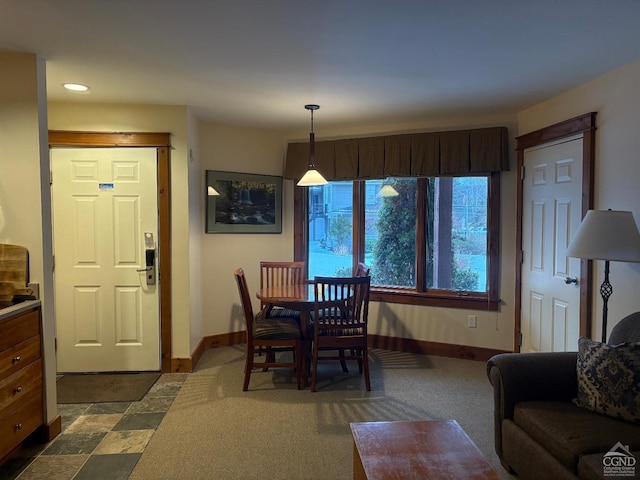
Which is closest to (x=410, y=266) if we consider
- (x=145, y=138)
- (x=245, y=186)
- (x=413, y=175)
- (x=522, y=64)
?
(x=413, y=175)

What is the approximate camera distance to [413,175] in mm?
4273

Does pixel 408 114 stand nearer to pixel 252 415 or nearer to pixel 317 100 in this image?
pixel 317 100

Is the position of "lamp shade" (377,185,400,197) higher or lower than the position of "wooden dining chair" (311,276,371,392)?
higher

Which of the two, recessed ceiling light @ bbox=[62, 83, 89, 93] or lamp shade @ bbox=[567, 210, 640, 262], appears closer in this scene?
lamp shade @ bbox=[567, 210, 640, 262]

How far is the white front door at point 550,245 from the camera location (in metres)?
3.19

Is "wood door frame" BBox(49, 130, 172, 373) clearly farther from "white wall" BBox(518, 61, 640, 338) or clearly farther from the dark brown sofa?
"white wall" BBox(518, 61, 640, 338)

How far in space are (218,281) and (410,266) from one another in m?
1.98

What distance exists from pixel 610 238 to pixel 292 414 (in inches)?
88.1

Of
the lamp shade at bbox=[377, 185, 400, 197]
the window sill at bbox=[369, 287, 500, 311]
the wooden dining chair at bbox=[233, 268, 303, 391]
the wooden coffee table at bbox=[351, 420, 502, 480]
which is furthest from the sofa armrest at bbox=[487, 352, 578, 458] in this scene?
the lamp shade at bbox=[377, 185, 400, 197]

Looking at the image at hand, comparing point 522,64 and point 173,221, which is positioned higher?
point 522,64

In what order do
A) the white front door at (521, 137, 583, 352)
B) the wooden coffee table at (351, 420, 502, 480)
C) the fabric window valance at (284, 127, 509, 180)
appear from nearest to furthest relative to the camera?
the wooden coffee table at (351, 420, 502, 480) → the white front door at (521, 137, 583, 352) → the fabric window valance at (284, 127, 509, 180)

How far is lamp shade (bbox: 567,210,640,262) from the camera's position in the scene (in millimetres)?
2367

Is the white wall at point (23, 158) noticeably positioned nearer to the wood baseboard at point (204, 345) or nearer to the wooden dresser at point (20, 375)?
the wooden dresser at point (20, 375)

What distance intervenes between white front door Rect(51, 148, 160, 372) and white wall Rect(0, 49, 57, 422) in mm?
1095
